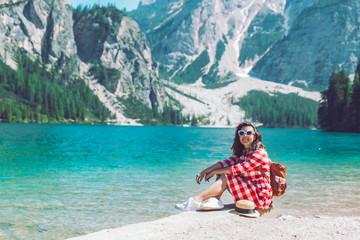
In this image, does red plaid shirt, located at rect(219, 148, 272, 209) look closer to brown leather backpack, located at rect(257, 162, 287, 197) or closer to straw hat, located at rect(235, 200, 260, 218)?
brown leather backpack, located at rect(257, 162, 287, 197)

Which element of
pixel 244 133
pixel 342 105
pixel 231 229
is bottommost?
pixel 231 229

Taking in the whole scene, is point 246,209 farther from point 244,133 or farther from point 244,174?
point 244,133

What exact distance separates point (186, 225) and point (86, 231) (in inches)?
157

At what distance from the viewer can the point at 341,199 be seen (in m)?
18.4

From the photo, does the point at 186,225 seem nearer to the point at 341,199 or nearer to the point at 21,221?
the point at 21,221

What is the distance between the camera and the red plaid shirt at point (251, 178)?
1135 cm

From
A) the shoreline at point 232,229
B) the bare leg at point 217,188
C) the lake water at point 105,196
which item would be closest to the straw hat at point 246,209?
the shoreline at point 232,229

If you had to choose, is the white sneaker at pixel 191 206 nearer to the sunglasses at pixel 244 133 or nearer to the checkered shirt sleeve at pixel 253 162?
the checkered shirt sleeve at pixel 253 162

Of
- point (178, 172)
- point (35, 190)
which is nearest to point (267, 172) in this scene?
point (35, 190)

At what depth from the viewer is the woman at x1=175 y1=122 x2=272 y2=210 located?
11422mm

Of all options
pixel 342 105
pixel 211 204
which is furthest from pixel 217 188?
pixel 342 105

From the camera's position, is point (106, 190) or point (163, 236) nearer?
point (163, 236)

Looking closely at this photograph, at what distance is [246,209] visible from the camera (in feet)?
37.7

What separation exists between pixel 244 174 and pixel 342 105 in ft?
446
